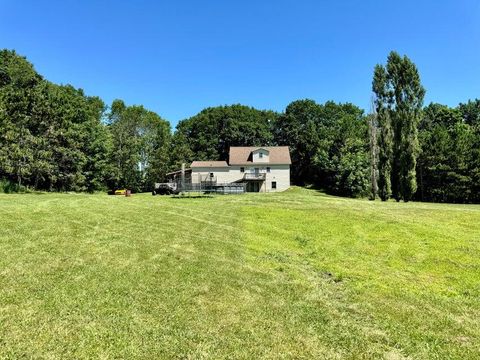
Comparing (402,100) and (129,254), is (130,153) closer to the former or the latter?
(402,100)

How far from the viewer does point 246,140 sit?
249ft

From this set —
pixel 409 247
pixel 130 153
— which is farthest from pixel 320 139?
pixel 409 247

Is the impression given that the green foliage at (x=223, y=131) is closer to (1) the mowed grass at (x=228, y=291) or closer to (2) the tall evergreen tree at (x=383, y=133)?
(2) the tall evergreen tree at (x=383, y=133)

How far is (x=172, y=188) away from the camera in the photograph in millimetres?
38406

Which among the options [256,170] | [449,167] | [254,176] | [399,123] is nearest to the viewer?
[399,123]

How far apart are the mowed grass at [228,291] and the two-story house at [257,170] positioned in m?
41.0

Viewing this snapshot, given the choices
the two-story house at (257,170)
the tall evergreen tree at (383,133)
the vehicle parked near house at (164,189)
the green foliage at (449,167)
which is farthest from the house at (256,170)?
the tall evergreen tree at (383,133)

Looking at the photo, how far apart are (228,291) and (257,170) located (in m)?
48.5

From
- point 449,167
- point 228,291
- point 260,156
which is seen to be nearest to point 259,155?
point 260,156

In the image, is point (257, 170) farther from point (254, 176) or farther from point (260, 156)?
point (260, 156)

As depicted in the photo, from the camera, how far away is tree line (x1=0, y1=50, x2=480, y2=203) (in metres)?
34.0

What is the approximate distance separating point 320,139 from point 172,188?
36351 millimetres

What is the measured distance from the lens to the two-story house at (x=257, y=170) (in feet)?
180

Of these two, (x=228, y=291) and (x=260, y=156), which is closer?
(x=228, y=291)
